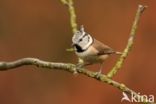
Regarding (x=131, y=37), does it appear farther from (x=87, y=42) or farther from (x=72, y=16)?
(x=87, y=42)

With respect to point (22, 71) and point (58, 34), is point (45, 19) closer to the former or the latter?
point (58, 34)

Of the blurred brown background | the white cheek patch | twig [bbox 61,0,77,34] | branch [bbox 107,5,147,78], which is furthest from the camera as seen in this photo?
the blurred brown background

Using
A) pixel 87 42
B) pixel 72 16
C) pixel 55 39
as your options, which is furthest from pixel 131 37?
pixel 55 39

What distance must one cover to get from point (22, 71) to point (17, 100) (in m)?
0.29

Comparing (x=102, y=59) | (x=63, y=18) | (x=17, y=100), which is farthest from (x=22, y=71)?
(x=102, y=59)

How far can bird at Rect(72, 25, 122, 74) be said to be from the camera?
295cm

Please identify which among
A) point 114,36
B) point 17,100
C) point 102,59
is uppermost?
point 114,36

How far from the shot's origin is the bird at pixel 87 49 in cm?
295

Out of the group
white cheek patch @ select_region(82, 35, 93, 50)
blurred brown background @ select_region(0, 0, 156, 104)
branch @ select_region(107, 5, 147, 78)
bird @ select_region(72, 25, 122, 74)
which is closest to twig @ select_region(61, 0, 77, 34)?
bird @ select_region(72, 25, 122, 74)

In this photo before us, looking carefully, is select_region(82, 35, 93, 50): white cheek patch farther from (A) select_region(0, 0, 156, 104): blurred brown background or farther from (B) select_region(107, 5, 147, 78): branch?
(A) select_region(0, 0, 156, 104): blurred brown background

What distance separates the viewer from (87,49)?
123 inches

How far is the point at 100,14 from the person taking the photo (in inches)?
233

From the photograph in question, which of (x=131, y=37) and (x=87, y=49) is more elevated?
(x=87, y=49)

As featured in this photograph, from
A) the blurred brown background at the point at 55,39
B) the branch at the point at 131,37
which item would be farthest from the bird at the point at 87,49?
the blurred brown background at the point at 55,39
